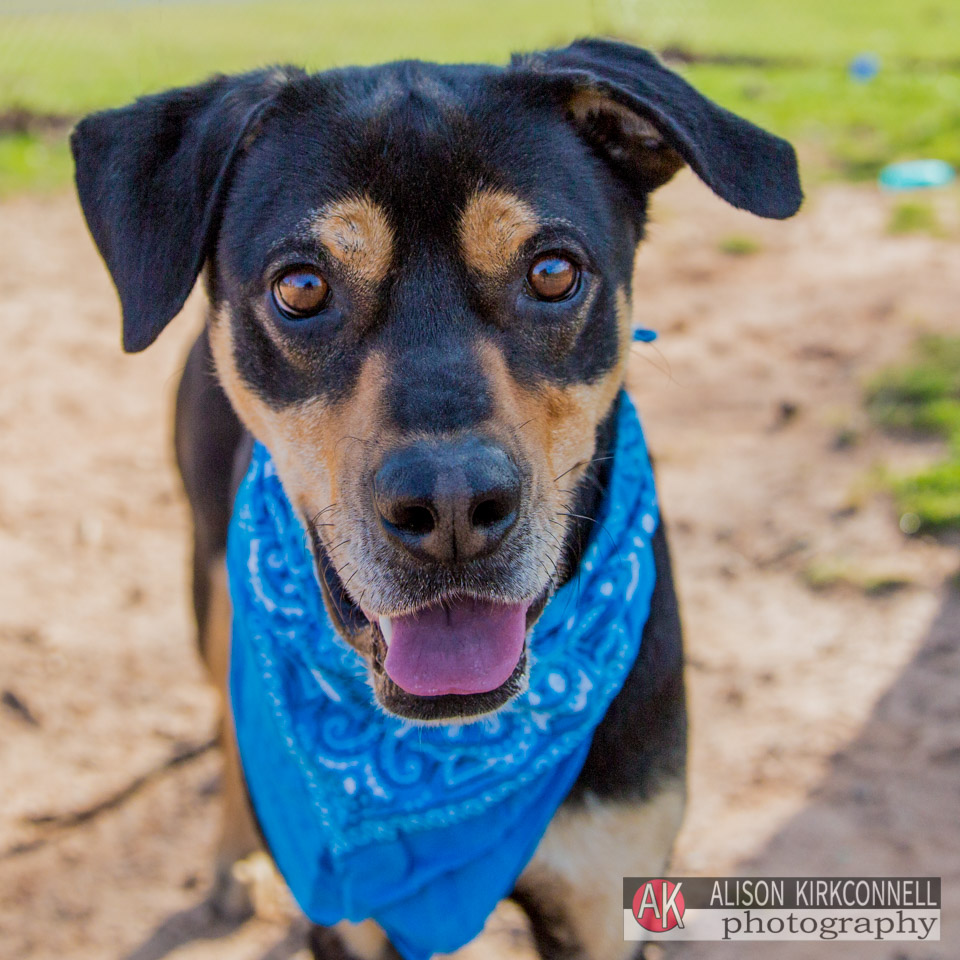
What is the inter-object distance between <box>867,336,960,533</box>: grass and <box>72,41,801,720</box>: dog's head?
8.27ft

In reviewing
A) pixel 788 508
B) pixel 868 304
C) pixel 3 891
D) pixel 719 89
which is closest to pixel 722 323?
pixel 868 304

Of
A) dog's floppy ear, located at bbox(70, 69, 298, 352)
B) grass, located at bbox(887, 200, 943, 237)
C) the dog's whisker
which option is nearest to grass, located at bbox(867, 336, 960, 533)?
grass, located at bbox(887, 200, 943, 237)

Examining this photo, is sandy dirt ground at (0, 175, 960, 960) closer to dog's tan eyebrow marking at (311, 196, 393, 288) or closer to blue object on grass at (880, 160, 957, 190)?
blue object on grass at (880, 160, 957, 190)

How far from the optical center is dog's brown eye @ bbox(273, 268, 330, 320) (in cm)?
240

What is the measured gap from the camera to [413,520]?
2.15 metres

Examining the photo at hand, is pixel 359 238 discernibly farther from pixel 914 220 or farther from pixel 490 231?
pixel 914 220

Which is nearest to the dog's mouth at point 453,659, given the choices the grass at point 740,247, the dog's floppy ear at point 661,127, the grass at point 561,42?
the dog's floppy ear at point 661,127

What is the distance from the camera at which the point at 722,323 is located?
6.64 metres

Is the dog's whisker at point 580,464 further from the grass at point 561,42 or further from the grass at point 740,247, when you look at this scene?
the grass at point 561,42

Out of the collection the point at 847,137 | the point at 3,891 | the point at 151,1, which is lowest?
the point at 3,891

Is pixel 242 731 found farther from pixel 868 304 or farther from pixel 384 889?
pixel 868 304

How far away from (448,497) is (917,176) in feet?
24.4

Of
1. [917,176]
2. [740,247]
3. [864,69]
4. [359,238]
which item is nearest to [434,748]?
[359,238]

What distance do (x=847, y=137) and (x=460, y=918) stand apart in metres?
8.80
